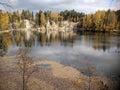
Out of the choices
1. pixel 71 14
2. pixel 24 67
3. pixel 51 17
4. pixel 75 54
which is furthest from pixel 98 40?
pixel 24 67

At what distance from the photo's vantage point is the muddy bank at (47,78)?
4.31m

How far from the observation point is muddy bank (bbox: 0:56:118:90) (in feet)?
14.1

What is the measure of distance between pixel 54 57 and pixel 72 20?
151 cm

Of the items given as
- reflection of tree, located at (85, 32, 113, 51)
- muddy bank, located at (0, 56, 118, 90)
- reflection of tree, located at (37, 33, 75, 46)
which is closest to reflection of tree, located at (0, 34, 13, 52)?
muddy bank, located at (0, 56, 118, 90)

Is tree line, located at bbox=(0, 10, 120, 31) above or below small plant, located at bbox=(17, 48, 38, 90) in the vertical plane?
above

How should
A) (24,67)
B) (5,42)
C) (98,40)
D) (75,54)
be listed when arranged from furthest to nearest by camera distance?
(98,40) → (75,54) → (5,42) → (24,67)

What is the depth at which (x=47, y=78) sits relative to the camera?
16.7 ft

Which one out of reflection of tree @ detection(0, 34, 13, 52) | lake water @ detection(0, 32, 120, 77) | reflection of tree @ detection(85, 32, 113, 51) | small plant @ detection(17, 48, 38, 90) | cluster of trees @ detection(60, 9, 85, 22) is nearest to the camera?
small plant @ detection(17, 48, 38, 90)

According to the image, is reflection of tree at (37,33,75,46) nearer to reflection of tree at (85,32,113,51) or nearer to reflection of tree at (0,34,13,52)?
reflection of tree at (85,32,113,51)

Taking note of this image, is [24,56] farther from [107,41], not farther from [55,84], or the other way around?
[107,41]

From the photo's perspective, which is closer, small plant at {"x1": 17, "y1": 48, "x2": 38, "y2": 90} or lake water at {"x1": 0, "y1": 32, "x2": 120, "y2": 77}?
small plant at {"x1": 17, "y1": 48, "x2": 38, "y2": 90}

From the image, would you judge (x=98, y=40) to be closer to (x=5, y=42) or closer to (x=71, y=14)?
(x=71, y=14)

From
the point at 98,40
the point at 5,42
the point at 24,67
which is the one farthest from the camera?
the point at 98,40

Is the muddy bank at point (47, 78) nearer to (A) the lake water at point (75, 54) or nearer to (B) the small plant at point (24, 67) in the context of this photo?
(B) the small plant at point (24, 67)
